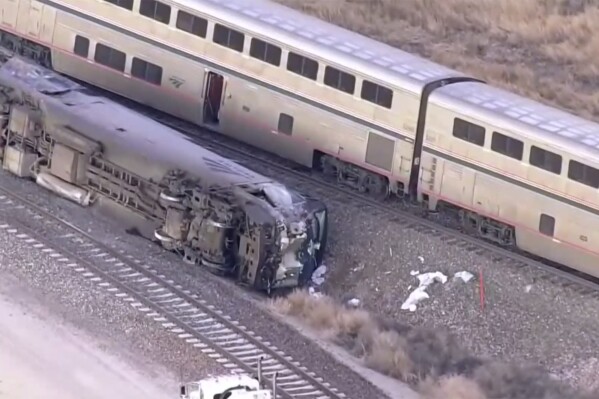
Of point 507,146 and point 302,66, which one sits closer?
→ point 507,146

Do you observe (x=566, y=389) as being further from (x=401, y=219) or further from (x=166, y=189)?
(x=166, y=189)

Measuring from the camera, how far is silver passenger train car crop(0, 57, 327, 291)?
24125 mm

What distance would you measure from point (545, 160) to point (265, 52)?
658 cm

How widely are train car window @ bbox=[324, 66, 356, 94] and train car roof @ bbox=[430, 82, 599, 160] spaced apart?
182cm

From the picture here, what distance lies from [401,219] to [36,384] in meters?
8.42

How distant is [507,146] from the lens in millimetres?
25219

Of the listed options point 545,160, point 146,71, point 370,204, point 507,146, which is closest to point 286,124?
point 370,204

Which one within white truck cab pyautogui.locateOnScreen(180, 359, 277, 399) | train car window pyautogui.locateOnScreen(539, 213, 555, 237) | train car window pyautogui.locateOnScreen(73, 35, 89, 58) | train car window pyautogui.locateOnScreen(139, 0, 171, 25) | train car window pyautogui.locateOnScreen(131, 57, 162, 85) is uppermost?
train car window pyautogui.locateOnScreen(139, 0, 171, 25)

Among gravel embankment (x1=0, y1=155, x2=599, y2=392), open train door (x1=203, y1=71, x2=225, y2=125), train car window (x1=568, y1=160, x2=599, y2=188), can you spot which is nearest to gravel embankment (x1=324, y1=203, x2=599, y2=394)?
gravel embankment (x1=0, y1=155, x2=599, y2=392)

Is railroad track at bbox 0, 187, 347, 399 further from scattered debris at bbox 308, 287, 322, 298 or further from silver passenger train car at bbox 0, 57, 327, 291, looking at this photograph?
scattered debris at bbox 308, 287, 322, 298

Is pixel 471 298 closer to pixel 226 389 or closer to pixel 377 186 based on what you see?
pixel 377 186

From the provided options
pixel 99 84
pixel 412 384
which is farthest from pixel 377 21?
pixel 412 384

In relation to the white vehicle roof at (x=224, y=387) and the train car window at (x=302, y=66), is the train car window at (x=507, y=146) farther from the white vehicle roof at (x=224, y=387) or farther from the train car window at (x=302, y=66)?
the white vehicle roof at (x=224, y=387)

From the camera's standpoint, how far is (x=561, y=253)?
24.6 metres
